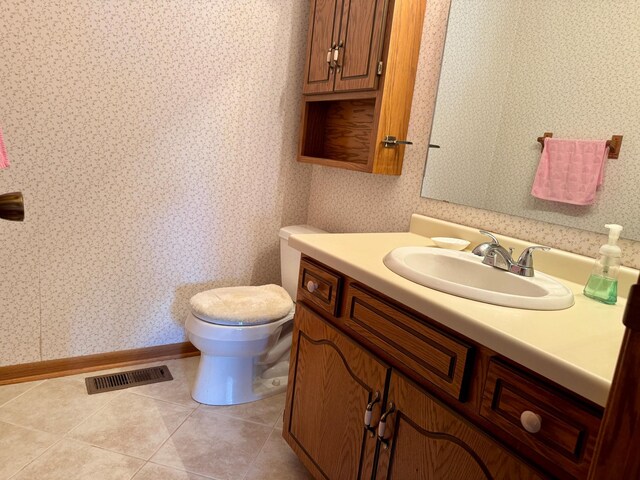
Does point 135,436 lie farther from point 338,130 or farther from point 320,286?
point 338,130

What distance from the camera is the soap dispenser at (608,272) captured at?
997 millimetres

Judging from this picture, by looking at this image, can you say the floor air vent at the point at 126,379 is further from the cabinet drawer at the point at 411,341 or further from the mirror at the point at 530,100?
the mirror at the point at 530,100

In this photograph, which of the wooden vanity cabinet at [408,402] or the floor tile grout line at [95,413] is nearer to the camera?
the wooden vanity cabinet at [408,402]

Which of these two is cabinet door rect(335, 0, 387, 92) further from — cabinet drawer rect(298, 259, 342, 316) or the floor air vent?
the floor air vent

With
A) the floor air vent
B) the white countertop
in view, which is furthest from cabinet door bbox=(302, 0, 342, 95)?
the floor air vent

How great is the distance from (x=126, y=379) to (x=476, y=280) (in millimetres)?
1574

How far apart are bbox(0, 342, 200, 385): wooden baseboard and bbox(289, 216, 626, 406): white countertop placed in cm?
134

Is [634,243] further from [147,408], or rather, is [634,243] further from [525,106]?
[147,408]

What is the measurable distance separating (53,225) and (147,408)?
0.84 metres

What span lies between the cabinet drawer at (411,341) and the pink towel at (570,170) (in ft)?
2.04

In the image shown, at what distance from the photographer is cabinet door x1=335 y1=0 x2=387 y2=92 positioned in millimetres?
1609

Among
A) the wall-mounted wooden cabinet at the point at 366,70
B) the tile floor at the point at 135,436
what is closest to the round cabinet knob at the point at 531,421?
the tile floor at the point at 135,436

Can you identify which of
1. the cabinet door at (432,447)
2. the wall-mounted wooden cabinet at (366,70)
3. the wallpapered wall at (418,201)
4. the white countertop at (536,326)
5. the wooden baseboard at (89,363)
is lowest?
the wooden baseboard at (89,363)

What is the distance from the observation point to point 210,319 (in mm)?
1718
